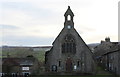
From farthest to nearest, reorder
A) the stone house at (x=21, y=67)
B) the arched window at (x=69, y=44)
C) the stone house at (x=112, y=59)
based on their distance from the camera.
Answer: the arched window at (x=69, y=44) < the stone house at (x=112, y=59) < the stone house at (x=21, y=67)

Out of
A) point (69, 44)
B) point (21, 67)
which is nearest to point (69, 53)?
point (69, 44)

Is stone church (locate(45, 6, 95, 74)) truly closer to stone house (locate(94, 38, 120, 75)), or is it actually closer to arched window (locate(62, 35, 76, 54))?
arched window (locate(62, 35, 76, 54))

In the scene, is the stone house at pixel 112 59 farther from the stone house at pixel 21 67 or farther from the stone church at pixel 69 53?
the stone house at pixel 21 67

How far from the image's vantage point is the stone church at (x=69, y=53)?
75188 mm

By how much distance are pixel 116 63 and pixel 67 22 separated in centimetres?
1590

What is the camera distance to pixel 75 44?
7550cm

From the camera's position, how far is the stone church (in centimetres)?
7519

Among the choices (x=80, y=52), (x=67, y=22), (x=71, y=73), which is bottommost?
(x=71, y=73)

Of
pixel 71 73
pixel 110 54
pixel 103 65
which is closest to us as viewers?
pixel 71 73

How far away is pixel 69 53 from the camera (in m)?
75.6

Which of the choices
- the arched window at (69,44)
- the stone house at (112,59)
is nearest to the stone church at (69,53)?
the arched window at (69,44)

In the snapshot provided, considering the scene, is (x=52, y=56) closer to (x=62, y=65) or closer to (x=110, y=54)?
(x=62, y=65)

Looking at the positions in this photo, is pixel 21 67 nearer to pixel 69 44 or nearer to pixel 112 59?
pixel 69 44

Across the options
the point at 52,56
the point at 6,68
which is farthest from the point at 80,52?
the point at 6,68
